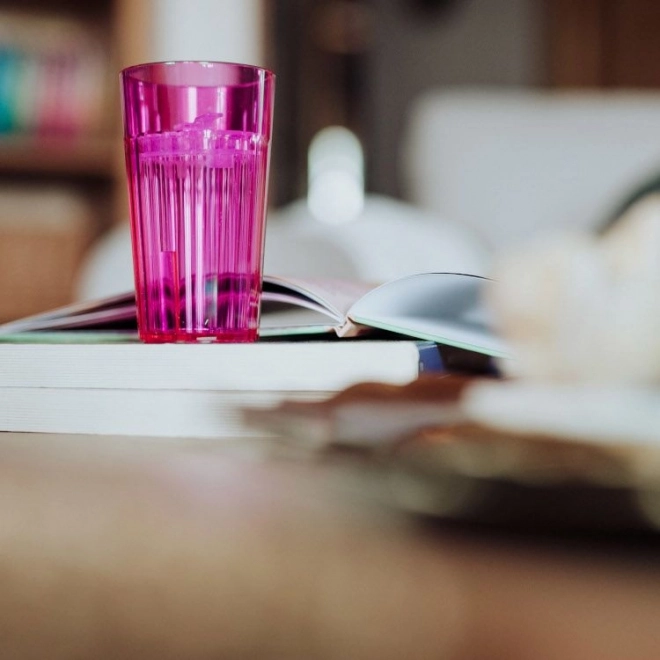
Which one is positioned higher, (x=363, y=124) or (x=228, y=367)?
(x=363, y=124)

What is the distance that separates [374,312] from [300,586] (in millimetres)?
244

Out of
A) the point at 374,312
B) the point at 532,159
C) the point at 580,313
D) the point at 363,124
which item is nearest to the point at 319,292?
the point at 374,312

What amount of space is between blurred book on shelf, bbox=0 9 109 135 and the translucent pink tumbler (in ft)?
6.17

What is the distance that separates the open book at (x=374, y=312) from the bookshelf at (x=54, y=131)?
177 centimetres

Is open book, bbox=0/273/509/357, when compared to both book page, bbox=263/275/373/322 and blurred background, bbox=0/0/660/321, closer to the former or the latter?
book page, bbox=263/275/373/322

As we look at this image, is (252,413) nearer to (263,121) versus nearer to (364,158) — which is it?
(263,121)

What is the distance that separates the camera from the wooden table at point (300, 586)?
0.20 m

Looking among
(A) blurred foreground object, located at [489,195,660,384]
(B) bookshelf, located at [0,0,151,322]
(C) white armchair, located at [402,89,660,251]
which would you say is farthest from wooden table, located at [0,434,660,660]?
(B) bookshelf, located at [0,0,151,322]

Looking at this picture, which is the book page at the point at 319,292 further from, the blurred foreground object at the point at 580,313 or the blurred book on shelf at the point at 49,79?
the blurred book on shelf at the point at 49,79

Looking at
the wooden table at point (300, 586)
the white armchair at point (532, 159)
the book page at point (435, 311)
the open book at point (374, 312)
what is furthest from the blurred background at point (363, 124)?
the wooden table at point (300, 586)

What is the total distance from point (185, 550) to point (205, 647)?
0.16 ft

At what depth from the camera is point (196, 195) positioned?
515 mm

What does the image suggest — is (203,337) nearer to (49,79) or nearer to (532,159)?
(532,159)

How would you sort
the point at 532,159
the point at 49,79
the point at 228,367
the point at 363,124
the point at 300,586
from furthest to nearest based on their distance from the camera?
the point at 363,124
the point at 49,79
the point at 532,159
the point at 228,367
the point at 300,586
